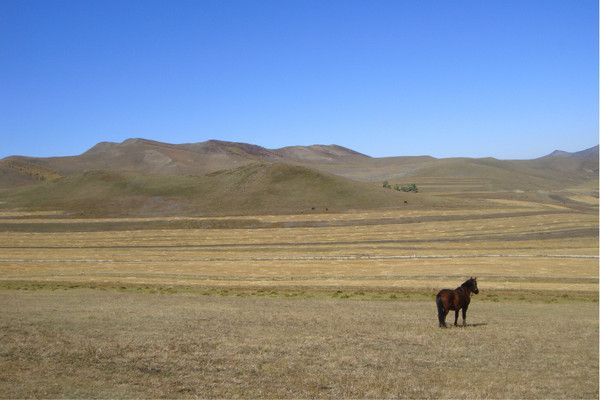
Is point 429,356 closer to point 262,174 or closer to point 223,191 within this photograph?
point 223,191

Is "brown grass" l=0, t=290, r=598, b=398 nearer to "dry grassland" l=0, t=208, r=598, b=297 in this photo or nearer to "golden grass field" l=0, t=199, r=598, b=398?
"golden grass field" l=0, t=199, r=598, b=398

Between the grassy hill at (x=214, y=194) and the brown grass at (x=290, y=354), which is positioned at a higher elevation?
the grassy hill at (x=214, y=194)

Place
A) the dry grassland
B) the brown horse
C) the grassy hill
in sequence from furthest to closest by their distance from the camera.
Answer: the grassy hill → the dry grassland → the brown horse

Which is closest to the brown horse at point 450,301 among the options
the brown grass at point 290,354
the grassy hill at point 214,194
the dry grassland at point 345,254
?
the brown grass at point 290,354

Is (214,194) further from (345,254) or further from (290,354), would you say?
(290,354)

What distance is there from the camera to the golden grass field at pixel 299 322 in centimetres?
1524

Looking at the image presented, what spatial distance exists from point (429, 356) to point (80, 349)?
1060cm

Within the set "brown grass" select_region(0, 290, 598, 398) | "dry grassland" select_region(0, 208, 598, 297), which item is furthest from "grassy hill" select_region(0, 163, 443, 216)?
"brown grass" select_region(0, 290, 598, 398)

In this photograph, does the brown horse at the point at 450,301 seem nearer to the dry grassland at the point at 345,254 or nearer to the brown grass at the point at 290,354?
the brown grass at the point at 290,354

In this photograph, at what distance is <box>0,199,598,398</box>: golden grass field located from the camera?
50.0ft

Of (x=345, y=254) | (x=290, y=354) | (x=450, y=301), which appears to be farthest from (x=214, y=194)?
(x=290, y=354)

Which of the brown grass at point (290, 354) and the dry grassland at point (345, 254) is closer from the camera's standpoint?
the brown grass at point (290, 354)

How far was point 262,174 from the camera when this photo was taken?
15162cm

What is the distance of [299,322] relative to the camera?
961 inches
